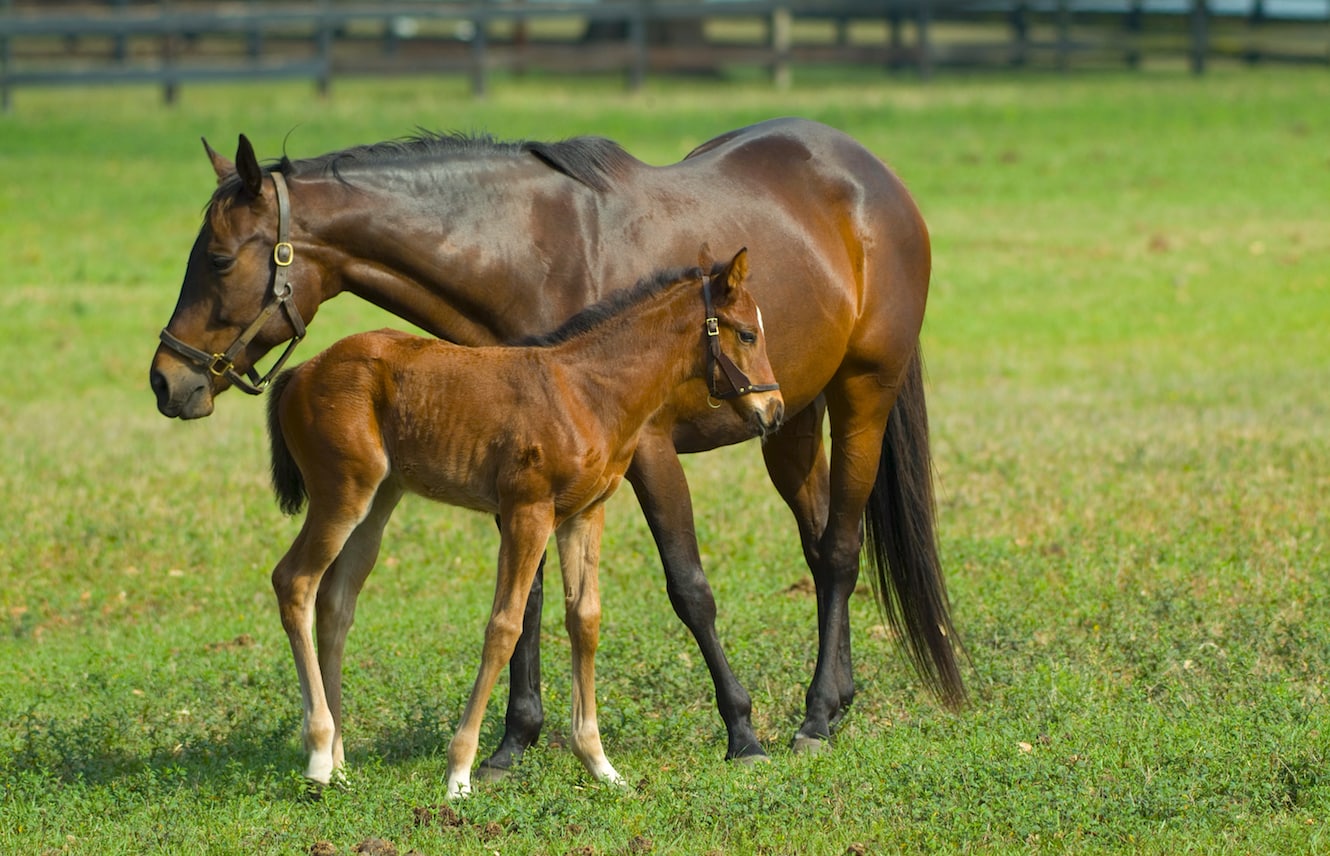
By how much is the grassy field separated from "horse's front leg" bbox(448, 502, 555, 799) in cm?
18

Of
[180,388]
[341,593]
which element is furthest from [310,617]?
[180,388]

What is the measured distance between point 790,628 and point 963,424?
4646 millimetres

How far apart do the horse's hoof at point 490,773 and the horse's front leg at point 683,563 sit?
775 millimetres

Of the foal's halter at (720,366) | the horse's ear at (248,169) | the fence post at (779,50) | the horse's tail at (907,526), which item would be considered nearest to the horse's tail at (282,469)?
the horse's ear at (248,169)

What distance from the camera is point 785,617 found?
733cm

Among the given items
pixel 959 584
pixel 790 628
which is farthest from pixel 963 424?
pixel 790 628

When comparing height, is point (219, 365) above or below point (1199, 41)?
above

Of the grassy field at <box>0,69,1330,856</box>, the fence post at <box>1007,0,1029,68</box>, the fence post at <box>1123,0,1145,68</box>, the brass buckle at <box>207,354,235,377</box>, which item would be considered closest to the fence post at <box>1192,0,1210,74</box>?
the fence post at <box>1007,0,1029,68</box>

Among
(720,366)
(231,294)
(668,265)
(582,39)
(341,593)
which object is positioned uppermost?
(231,294)

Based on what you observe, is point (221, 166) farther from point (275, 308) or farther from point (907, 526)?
point (907, 526)

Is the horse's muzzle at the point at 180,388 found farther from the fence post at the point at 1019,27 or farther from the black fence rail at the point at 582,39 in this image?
the fence post at the point at 1019,27

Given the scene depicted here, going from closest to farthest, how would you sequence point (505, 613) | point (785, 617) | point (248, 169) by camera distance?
point (248, 169)
point (505, 613)
point (785, 617)

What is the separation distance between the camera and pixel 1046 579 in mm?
7668

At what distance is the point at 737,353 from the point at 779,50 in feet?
85.4
